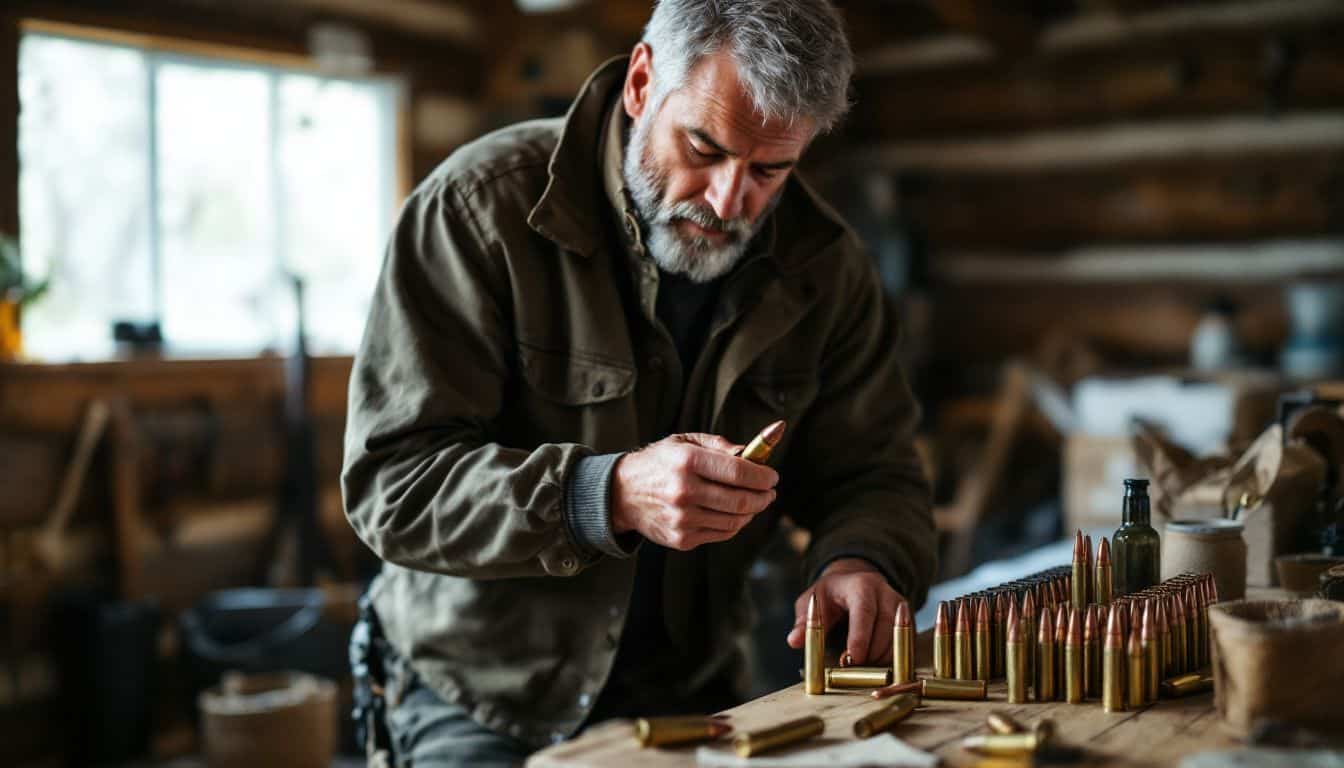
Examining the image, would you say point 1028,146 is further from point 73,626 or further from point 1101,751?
point 1101,751

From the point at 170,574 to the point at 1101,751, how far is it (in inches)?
204

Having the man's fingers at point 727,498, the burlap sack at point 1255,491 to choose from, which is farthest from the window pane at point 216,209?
the man's fingers at point 727,498

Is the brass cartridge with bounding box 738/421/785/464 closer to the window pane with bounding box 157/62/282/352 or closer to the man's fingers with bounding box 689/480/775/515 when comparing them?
the man's fingers with bounding box 689/480/775/515

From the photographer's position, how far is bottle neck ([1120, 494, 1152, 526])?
2.08m

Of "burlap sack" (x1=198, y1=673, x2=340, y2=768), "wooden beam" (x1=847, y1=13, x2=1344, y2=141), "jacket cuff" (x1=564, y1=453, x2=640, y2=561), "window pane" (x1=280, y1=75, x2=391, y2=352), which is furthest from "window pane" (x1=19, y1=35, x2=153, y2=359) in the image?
"wooden beam" (x1=847, y1=13, x2=1344, y2=141)

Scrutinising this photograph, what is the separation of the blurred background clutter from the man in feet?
4.22

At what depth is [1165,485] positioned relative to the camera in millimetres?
2613

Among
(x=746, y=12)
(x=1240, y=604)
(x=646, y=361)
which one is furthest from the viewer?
(x=646, y=361)

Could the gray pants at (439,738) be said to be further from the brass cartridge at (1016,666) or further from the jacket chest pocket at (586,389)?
the brass cartridge at (1016,666)

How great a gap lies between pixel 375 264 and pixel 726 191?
5.18 meters

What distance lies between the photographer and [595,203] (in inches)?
95.0

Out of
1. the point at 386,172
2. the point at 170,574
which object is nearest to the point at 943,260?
the point at 386,172

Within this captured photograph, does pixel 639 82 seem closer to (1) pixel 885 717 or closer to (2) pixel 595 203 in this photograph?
(2) pixel 595 203

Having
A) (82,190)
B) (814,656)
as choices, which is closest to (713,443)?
(814,656)
